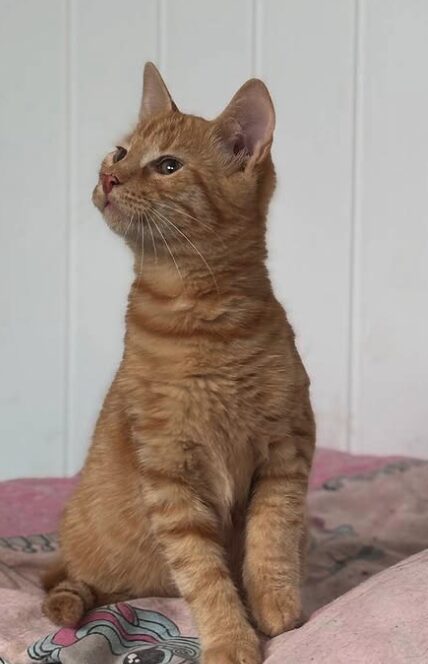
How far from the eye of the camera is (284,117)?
192 centimetres

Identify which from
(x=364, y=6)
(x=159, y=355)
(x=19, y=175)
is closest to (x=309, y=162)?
(x=364, y=6)

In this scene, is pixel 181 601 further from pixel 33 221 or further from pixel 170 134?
pixel 33 221

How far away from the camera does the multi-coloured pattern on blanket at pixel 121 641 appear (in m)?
0.93

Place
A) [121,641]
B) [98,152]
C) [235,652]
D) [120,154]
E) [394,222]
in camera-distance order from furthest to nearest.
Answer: [98,152] < [394,222] < [120,154] < [121,641] < [235,652]

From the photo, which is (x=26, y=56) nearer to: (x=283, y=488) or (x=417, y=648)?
(x=283, y=488)

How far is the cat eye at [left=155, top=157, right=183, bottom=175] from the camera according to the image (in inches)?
41.6

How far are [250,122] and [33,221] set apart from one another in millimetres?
1052

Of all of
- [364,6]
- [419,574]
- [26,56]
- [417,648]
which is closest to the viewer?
[417,648]

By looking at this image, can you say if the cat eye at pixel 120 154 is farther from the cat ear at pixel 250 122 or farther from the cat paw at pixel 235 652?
the cat paw at pixel 235 652

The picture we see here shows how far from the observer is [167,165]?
1.06m

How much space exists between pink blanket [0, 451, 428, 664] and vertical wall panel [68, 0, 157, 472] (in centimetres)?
38

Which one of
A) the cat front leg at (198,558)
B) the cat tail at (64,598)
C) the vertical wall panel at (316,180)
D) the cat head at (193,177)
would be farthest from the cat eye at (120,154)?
the vertical wall panel at (316,180)

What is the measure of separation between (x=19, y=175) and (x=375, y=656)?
5.01 feet

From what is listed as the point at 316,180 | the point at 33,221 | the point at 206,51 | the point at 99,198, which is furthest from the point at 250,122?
the point at 33,221
